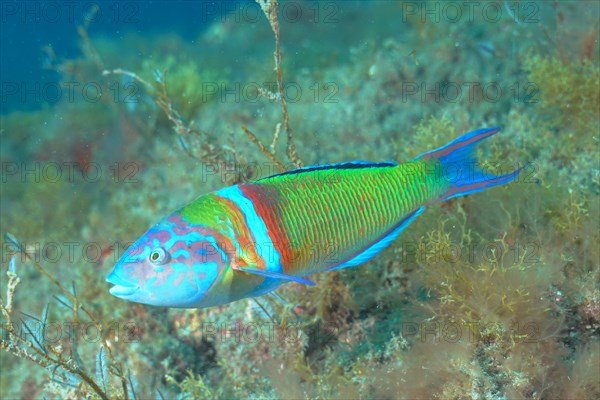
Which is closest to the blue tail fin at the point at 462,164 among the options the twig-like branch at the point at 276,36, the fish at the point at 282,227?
the fish at the point at 282,227

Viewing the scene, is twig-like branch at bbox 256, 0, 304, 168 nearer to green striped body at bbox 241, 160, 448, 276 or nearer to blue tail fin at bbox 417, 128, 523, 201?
green striped body at bbox 241, 160, 448, 276

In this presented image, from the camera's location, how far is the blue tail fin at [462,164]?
3096 millimetres

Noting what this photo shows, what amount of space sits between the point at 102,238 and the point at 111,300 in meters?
1.78

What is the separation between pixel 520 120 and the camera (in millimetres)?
5957

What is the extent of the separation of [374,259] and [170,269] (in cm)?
234

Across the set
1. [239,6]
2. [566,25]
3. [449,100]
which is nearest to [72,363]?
[449,100]

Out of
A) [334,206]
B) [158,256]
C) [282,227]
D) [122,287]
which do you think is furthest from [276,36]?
[122,287]

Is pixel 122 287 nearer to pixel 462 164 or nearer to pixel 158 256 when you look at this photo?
pixel 158 256

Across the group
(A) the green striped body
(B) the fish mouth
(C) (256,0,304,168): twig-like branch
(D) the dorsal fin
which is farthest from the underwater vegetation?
(D) the dorsal fin

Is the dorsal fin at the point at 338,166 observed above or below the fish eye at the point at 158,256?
above

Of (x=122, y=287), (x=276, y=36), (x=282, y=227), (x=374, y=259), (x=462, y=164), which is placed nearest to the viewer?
(x=122, y=287)

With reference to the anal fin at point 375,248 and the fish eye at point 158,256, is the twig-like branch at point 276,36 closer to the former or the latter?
the anal fin at point 375,248

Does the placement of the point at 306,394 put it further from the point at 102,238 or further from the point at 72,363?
the point at 102,238

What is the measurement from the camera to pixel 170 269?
2.61 m
